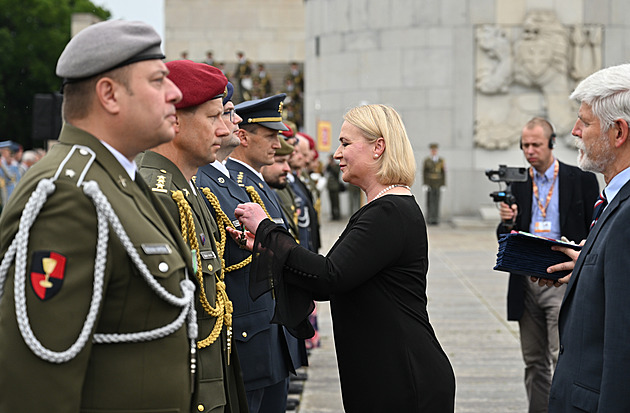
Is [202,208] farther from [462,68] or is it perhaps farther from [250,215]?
[462,68]

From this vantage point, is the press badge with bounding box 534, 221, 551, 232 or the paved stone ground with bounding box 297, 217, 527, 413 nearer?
the press badge with bounding box 534, 221, 551, 232

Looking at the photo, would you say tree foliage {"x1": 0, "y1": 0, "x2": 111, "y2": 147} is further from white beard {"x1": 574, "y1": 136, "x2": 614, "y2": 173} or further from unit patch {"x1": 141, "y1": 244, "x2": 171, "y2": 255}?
unit patch {"x1": 141, "y1": 244, "x2": 171, "y2": 255}

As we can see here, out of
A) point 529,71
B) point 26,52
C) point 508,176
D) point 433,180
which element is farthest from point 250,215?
point 26,52

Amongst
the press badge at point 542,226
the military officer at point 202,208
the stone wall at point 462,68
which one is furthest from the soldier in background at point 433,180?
the military officer at point 202,208

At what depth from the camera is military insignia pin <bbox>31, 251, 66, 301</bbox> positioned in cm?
211

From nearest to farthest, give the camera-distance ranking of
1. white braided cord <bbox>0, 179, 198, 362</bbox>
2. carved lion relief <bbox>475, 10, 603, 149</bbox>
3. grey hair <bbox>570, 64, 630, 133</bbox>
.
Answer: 1. white braided cord <bbox>0, 179, 198, 362</bbox>
2. grey hair <bbox>570, 64, 630, 133</bbox>
3. carved lion relief <bbox>475, 10, 603, 149</bbox>

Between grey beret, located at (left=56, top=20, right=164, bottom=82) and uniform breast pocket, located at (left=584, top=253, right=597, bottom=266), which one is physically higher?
grey beret, located at (left=56, top=20, right=164, bottom=82)

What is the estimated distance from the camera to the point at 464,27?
23.5 meters

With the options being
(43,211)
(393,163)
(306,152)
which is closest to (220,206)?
(393,163)

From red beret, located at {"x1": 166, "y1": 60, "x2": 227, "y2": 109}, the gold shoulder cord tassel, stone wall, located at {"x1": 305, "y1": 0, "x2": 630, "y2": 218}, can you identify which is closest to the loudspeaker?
Result: red beret, located at {"x1": 166, "y1": 60, "x2": 227, "y2": 109}

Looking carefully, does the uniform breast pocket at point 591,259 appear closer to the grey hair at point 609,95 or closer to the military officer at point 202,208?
the grey hair at point 609,95

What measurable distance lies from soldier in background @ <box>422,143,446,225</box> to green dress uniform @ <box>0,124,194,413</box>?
20739 mm

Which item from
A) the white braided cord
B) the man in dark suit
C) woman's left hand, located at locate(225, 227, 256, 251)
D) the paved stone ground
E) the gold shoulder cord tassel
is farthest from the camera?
the paved stone ground

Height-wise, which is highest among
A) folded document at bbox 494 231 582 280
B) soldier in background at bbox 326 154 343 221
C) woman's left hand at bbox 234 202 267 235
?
woman's left hand at bbox 234 202 267 235
